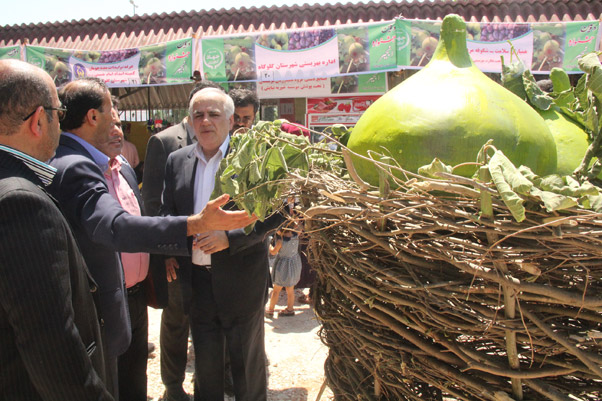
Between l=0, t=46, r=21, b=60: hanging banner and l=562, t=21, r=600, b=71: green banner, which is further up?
l=0, t=46, r=21, b=60: hanging banner

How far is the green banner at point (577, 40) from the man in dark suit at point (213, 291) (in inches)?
203

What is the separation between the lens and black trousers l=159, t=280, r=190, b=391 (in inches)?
130

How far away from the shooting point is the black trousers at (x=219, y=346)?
274cm

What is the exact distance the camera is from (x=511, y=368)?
90cm

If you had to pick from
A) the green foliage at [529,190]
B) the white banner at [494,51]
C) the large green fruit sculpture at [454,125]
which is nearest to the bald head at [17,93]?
the large green fruit sculpture at [454,125]

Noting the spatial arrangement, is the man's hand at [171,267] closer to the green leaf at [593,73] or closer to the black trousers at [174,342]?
the black trousers at [174,342]

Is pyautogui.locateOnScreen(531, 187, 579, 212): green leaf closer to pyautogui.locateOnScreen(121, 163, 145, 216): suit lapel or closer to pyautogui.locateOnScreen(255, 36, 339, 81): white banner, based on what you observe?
pyautogui.locateOnScreen(121, 163, 145, 216): suit lapel

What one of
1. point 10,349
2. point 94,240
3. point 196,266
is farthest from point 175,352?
point 10,349

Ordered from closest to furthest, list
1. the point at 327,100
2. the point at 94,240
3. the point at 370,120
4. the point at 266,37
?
the point at 370,120
the point at 94,240
the point at 266,37
the point at 327,100

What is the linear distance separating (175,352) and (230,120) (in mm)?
1755

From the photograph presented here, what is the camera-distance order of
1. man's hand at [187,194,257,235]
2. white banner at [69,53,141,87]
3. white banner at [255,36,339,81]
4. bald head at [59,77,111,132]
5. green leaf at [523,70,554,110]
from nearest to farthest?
green leaf at [523,70,554,110], man's hand at [187,194,257,235], bald head at [59,77,111,132], white banner at [255,36,339,81], white banner at [69,53,141,87]

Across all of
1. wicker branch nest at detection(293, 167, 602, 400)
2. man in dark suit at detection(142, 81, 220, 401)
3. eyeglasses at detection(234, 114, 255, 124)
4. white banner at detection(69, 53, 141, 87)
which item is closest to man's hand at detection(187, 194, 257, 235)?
wicker branch nest at detection(293, 167, 602, 400)

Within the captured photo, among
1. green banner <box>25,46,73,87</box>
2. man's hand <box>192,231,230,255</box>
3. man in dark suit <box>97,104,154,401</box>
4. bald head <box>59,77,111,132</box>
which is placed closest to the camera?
bald head <box>59,77,111,132</box>

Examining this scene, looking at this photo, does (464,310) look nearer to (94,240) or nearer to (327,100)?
(94,240)
